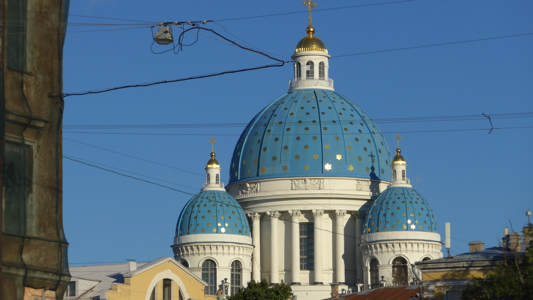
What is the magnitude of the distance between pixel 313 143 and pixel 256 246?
939 cm

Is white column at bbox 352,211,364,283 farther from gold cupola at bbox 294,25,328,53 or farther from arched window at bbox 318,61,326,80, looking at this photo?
gold cupola at bbox 294,25,328,53

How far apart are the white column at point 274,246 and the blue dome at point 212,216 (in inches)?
126

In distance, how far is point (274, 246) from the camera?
90.9 meters

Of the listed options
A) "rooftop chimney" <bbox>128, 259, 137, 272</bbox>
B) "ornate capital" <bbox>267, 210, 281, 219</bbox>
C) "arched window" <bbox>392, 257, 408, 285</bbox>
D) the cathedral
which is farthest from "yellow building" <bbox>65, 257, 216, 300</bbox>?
"ornate capital" <bbox>267, 210, 281, 219</bbox>

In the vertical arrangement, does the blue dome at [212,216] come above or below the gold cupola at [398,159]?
below

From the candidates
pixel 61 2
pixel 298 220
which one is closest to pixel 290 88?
pixel 298 220

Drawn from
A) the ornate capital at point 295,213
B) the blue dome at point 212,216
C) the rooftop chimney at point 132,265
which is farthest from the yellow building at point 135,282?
the ornate capital at point 295,213

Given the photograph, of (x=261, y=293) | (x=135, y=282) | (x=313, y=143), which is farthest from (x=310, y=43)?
(x=135, y=282)

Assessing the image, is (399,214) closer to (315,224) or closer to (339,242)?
(339,242)

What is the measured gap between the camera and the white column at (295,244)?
8950 cm

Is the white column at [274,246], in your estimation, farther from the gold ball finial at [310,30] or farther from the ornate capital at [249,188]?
the gold ball finial at [310,30]

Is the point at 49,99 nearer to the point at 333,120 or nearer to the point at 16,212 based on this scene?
the point at 16,212

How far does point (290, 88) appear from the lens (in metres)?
97.6

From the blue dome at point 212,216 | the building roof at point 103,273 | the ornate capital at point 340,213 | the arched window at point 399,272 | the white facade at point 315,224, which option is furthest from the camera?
the ornate capital at point 340,213
